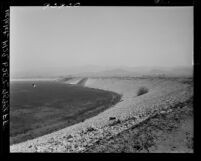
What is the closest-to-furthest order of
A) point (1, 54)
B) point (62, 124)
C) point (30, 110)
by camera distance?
point (1, 54) → point (62, 124) → point (30, 110)

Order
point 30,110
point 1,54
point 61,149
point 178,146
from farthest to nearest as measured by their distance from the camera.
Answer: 1. point 30,110
2. point 61,149
3. point 178,146
4. point 1,54

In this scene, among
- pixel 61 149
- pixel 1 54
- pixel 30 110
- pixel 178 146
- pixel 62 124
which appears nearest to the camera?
pixel 1 54
